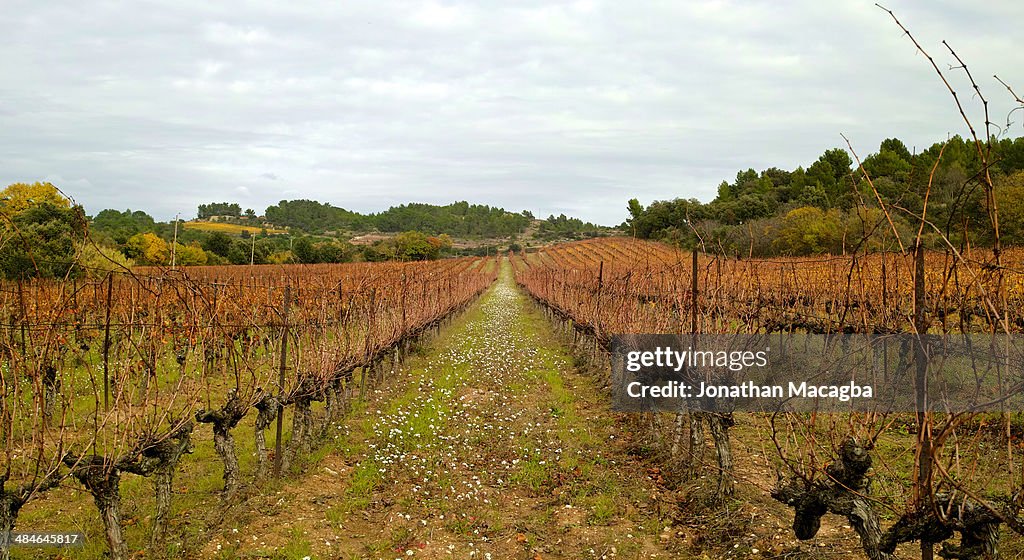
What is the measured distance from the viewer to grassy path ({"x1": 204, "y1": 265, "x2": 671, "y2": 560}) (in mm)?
6285

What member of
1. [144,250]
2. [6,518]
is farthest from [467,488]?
[144,250]

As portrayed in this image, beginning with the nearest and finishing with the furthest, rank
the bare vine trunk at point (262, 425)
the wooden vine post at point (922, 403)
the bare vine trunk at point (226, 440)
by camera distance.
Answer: the wooden vine post at point (922, 403)
the bare vine trunk at point (226, 440)
the bare vine trunk at point (262, 425)

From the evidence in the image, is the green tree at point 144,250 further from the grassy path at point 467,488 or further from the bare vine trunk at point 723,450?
the bare vine trunk at point 723,450

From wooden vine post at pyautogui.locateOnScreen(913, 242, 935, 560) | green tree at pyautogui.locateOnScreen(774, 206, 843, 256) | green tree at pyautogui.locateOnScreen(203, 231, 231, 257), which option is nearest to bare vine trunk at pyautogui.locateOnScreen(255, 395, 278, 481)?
wooden vine post at pyautogui.locateOnScreen(913, 242, 935, 560)

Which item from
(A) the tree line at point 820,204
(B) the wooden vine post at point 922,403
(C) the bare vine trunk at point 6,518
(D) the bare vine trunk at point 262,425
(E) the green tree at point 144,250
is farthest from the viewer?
(E) the green tree at point 144,250

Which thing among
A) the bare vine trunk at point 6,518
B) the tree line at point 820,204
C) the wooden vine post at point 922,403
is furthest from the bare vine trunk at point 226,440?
the tree line at point 820,204

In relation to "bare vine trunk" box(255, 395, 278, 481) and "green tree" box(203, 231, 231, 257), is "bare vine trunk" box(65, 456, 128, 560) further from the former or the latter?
"green tree" box(203, 231, 231, 257)

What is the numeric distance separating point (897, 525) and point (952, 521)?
305mm

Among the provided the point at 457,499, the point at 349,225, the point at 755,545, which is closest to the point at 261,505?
the point at 457,499

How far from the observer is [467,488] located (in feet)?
25.7

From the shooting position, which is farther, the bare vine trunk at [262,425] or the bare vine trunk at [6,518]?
the bare vine trunk at [262,425]

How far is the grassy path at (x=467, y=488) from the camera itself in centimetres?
629

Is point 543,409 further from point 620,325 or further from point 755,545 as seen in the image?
point 755,545

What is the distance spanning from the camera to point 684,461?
8164 millimetres
